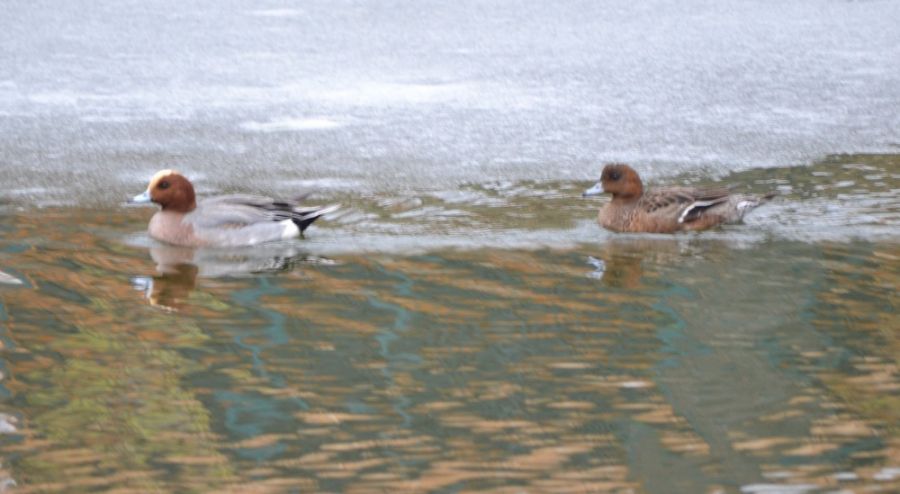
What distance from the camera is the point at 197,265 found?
7035 mm

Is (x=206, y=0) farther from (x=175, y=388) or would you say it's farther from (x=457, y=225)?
(x=175, y=388)

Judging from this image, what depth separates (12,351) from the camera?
5.33 metres

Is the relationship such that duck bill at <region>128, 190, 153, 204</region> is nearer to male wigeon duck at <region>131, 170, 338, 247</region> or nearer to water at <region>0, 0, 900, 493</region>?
male wigeon duck at <region>131, 170, 338, 247</region>

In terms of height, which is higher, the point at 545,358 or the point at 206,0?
the point at 206,0

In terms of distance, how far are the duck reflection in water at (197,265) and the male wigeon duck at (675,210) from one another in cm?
161

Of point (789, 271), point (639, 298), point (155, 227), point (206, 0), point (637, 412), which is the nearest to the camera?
point (637, 412)

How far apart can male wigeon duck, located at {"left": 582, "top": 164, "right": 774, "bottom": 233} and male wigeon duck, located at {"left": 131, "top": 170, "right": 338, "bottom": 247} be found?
1.48 meters

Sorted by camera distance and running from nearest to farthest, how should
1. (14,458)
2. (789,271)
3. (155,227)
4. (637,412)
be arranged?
(14,458)
(637,412)
(789,271)
(155,227)

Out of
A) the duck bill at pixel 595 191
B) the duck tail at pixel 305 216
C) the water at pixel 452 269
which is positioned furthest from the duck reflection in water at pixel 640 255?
the duck tail at pixel 305 216

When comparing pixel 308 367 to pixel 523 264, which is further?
pixel 523 264

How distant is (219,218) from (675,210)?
7.38ft

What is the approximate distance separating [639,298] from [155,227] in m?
2.54

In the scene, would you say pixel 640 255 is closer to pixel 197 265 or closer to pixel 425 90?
pixel 197 265

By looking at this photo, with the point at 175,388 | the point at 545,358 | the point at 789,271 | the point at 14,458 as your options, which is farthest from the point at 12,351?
the point at 789,271
